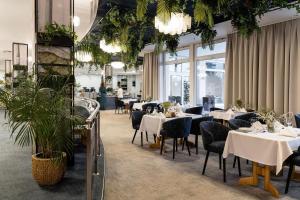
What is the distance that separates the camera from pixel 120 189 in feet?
13.1

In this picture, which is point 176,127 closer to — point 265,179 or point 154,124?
point 154,124

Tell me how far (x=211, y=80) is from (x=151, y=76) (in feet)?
11.0

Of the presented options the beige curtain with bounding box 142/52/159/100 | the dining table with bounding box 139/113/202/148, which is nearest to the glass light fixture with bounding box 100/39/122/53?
the dining table with bounding box 139/113/202/148

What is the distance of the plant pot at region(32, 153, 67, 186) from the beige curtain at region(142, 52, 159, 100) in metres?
9.22

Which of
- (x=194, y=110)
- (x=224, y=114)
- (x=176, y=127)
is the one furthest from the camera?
(x=194, y=110)

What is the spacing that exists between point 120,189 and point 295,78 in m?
5.16

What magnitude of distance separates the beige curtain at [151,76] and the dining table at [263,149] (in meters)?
8.56

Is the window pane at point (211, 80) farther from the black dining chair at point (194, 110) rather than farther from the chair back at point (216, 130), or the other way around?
the chair back at point (216, 130)

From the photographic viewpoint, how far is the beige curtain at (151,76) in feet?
41.5

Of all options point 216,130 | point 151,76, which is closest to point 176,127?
point 216,130

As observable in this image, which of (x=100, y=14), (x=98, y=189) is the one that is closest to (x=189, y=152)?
(x=98, y=189)

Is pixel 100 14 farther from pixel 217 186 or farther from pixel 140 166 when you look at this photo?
pixel 217 186

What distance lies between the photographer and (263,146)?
12.6 ft

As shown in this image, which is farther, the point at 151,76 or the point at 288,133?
the point at 151,76
